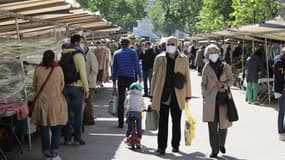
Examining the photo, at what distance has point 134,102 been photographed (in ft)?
32.3

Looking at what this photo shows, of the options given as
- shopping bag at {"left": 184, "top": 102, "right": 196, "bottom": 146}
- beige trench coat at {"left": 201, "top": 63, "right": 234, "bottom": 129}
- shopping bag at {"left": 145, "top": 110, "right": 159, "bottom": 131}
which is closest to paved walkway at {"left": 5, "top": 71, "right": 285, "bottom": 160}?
shopping bag at {"left": 184, "top": 102, "right": 196, "bottom": 146}

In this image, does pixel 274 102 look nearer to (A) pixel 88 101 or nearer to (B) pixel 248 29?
→ (B) pixel 248 29

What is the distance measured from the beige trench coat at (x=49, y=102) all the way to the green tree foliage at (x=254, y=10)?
24513 mm

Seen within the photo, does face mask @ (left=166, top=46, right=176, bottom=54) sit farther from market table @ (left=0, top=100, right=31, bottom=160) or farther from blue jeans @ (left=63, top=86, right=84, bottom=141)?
market table @ (left=0, top=100, right=31, bottom=160)

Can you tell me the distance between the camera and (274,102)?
59.5ft

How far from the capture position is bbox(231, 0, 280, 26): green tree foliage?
31698mm

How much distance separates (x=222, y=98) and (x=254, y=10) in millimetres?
24203

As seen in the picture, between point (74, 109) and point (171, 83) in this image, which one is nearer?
point (171, 83)

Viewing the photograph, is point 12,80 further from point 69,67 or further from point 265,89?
point 265,89

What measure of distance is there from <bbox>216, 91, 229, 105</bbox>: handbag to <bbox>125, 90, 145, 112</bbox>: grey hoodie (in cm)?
144

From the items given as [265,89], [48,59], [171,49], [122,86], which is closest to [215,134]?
[171,49]

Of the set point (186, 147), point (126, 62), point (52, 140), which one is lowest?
point (186, 147)

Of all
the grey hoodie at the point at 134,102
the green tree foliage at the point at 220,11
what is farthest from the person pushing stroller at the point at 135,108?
the green tree foliage at the point at 220,11

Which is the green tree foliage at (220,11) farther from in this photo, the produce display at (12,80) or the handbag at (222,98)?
the produce display at (12,80)
